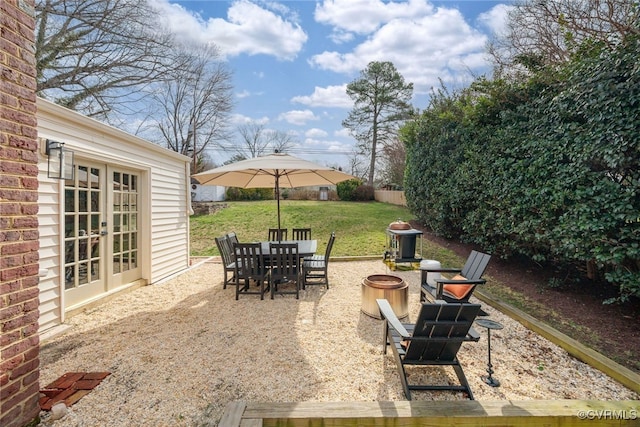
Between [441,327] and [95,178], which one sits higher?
[95,178]

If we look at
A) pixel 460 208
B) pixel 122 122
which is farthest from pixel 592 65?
pixel 122 122

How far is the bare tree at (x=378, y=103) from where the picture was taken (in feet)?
69.8

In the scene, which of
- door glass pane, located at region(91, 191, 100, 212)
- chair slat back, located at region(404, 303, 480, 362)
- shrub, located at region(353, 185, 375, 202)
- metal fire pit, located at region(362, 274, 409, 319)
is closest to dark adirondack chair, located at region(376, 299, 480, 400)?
chair slat back, located at region(404, 303, 480, 362)

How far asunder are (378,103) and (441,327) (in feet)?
71.1

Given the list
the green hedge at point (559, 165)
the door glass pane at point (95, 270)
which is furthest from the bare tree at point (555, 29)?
the door glass pane at point (95, 270)

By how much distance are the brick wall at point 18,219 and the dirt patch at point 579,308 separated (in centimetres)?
518

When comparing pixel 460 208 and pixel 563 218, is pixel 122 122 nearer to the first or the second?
pixel 460 208

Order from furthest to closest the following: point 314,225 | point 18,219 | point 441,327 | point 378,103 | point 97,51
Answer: point 378,103
point 314,225
point 97,51
point 441,327
point 18,219

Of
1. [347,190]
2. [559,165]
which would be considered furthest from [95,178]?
[347,190]

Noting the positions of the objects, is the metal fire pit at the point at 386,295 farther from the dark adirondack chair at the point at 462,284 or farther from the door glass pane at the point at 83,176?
the door glass pane at the point at 83,176

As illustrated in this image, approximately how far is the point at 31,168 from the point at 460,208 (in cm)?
754

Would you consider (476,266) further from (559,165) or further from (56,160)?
(56,160)

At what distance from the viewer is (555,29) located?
264 inches

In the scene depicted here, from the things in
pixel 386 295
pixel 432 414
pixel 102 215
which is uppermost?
pixel 102 215
